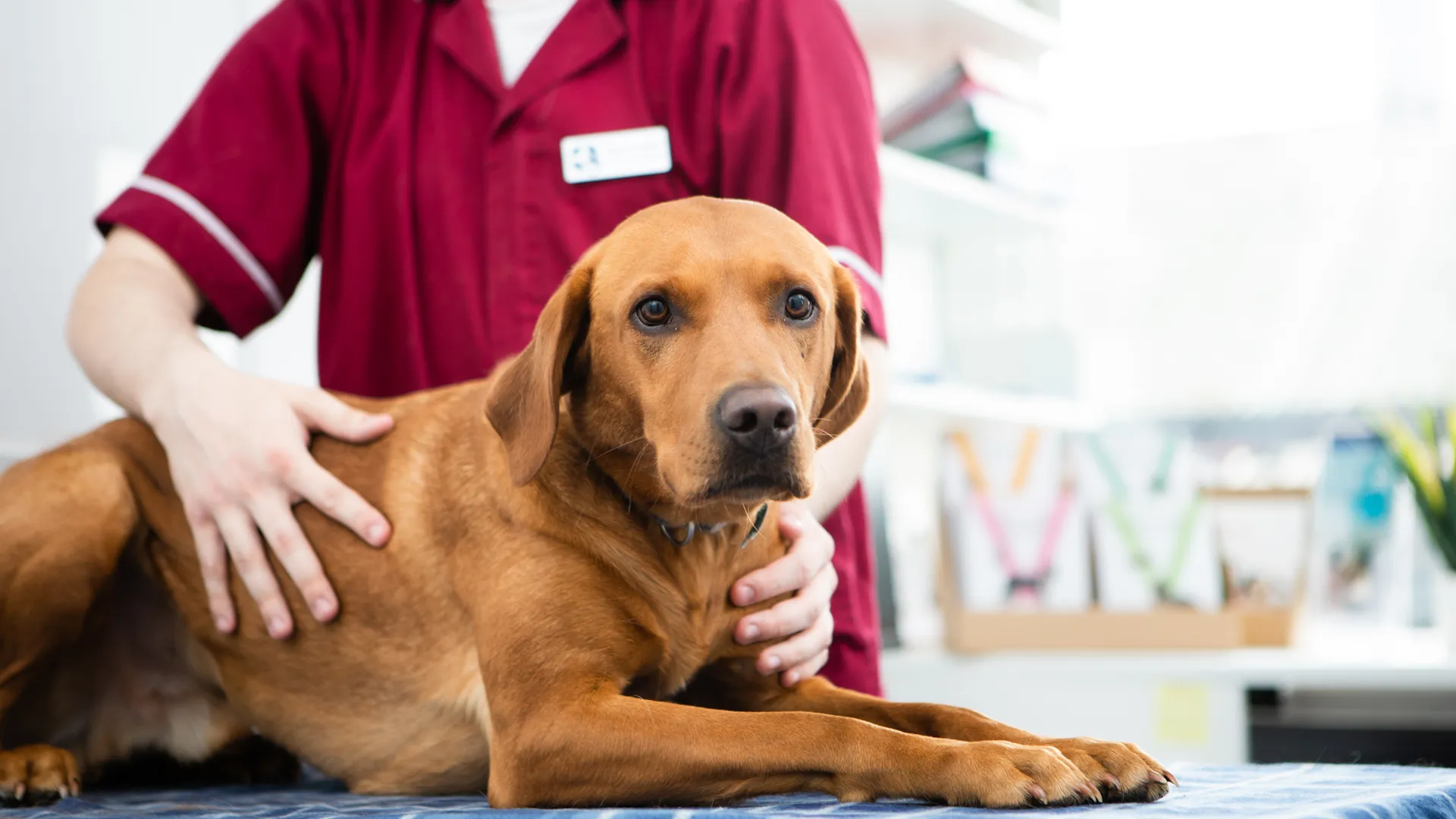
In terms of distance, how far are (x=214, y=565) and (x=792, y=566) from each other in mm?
684

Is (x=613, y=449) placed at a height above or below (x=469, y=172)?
below

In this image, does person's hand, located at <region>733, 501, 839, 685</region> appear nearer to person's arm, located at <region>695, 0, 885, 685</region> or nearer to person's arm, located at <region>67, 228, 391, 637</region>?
person's arm, located at <region>695, 0, 885, 685</region>

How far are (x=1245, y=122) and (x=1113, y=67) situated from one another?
45 centimetres

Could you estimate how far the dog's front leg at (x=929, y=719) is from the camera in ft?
3.28

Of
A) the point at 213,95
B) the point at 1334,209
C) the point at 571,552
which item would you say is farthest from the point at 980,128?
the point at 571,552

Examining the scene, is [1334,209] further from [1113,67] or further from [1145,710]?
[1145,710]

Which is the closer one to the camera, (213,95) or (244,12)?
(213,95)

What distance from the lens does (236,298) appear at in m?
1.67

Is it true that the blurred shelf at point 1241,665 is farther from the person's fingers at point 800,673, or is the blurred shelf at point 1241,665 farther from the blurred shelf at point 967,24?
the blurred shelf at point 967,24

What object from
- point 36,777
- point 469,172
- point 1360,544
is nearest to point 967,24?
point 1360,544

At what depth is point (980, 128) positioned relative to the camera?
3244 mm

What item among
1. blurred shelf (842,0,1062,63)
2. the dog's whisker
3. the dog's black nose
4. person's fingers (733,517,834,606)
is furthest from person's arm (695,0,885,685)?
blurred shelf (842,0,1062,63)

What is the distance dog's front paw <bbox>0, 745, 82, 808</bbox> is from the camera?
1.33 meters

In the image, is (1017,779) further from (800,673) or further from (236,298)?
(236,298)
